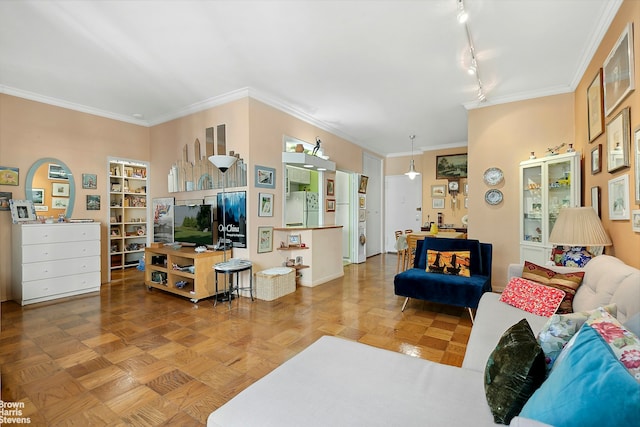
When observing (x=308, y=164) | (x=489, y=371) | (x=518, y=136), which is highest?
(x=518, y=136)

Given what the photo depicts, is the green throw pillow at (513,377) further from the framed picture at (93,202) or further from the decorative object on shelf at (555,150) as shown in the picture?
the framed picture at (93,202)

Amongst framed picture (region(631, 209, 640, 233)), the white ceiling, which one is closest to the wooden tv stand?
the white ceiling

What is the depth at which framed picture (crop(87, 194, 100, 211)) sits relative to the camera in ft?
15.5

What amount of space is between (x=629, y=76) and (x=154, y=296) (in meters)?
5.50

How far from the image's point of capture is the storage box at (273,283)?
394cm

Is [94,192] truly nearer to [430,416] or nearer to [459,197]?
[430,416]

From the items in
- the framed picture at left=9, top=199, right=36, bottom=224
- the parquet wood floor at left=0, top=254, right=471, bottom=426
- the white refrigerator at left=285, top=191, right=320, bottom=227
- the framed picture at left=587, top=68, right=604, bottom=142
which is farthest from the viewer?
the white refrigerator at left=285, top=191, right=320, bottom=227

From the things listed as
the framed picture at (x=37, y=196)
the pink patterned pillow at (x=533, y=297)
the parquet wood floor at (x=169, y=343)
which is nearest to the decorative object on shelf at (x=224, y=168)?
the parquet wood floor at (x=169, y=343)

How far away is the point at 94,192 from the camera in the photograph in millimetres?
4781

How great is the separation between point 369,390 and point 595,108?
3.60 metres

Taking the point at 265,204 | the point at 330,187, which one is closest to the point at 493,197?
the point at 330,187

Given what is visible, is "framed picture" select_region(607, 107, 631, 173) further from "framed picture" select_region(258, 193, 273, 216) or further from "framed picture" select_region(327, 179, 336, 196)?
"framed picture" select_region(327, 179, 336, 196)

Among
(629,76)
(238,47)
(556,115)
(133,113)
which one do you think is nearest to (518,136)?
(556,115)

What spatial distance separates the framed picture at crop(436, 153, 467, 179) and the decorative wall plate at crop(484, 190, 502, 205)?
8.82ft
